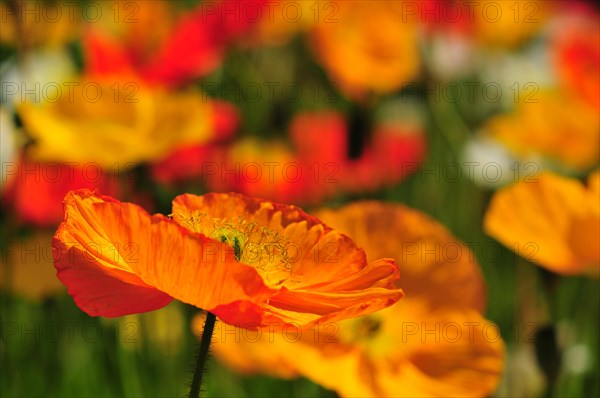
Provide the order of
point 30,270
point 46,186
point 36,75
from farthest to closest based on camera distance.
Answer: point 36,75 < point 46,186 < point 30,270

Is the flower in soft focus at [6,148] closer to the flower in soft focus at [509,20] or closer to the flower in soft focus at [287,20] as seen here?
the flower in soft focus at [287,20]

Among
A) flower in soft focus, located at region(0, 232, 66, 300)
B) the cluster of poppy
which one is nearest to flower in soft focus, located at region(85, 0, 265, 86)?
the cluster of poppy

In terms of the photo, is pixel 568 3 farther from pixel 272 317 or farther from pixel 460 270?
pixel 272 317

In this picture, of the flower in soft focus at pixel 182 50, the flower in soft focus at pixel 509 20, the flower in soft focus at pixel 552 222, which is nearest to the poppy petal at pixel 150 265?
the flower in soft focus at pixel 552 222

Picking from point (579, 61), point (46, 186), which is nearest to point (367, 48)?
point (579, 61)

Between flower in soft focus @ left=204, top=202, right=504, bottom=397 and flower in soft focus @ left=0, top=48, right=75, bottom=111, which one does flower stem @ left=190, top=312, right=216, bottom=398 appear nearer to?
flower in soft focus @ left=204, top=202, right=504, bottom=397

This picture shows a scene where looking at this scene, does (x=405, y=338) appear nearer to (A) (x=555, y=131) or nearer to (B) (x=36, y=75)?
(A) (x=555, y=131)

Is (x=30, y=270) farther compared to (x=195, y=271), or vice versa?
(x=30, y=270)

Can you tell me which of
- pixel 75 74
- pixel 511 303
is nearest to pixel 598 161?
pixel 511 303

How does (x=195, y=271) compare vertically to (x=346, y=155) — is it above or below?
above
